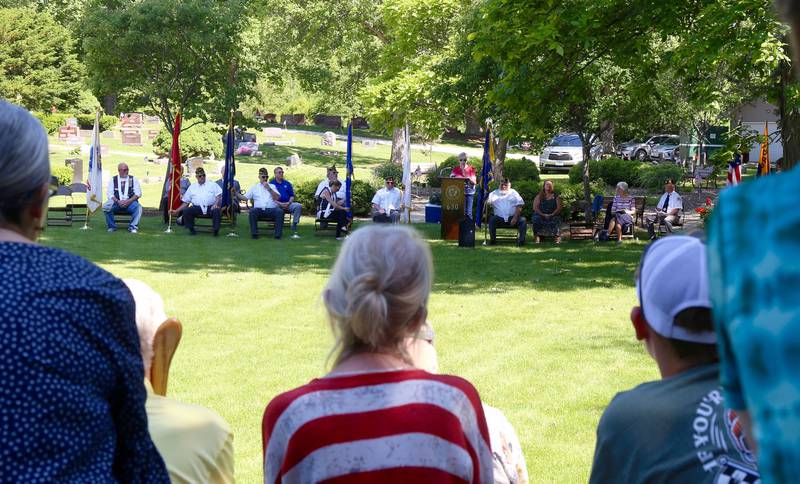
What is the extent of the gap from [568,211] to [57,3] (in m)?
Answer: 41.3

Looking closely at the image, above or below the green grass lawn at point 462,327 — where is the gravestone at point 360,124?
above

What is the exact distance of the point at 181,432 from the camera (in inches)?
108

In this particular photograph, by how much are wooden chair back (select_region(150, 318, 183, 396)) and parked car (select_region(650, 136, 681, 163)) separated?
155 feet

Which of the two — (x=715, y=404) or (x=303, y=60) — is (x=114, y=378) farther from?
(x=303, y=60)

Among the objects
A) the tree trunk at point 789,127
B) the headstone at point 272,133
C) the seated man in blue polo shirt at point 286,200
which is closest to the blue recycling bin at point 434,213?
the seated man in blue polo shirt at point 286,200

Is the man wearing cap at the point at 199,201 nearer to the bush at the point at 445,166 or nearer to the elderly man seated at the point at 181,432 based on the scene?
the bush at the point at 445,166

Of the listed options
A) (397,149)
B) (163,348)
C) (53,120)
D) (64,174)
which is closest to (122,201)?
(64,174)

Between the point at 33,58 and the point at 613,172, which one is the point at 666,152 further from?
the point at 33,58

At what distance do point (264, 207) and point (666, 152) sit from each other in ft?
107

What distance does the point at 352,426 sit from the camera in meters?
2.51

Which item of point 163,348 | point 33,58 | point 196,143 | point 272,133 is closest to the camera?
point 163,348

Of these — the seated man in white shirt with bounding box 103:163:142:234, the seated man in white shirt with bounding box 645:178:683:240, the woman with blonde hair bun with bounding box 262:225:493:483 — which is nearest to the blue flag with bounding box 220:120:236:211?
the seated man in white shirt with bounding box 103:163:142:234

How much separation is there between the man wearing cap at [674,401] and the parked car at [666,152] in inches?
1868

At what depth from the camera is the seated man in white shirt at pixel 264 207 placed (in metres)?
20.4
